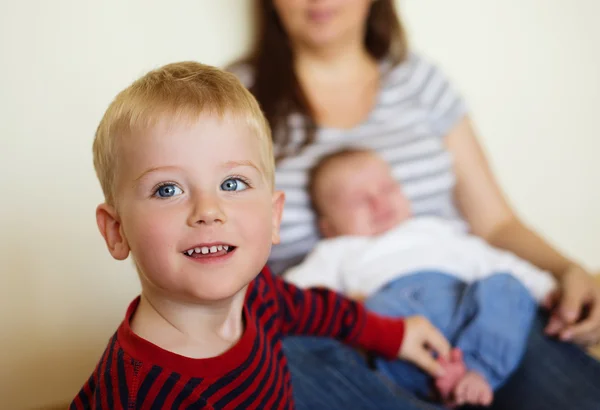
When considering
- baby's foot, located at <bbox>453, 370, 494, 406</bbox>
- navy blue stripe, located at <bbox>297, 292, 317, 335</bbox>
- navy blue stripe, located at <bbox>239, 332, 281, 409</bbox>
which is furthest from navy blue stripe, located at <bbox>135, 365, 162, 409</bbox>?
baby's foot, located at <bbox>453, 370, 494, 406</bbox>

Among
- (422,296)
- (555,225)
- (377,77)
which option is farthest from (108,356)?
(555,225)

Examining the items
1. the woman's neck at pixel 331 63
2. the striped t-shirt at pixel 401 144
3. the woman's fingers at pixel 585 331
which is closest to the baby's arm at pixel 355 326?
the woman's fingers at pixel 585 331

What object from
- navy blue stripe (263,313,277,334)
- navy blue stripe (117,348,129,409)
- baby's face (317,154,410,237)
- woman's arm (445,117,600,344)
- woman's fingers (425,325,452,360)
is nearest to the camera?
navy blue stripe (117,348,129,409)

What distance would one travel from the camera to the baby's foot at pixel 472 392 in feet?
3.84

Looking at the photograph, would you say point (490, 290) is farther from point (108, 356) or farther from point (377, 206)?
point (108, 356)

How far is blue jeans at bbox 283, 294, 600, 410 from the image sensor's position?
108cm

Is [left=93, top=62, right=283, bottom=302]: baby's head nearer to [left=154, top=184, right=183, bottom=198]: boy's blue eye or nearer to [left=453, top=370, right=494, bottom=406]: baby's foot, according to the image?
[left=154, top=184, right=183, bottom=198]: boy's blue eye

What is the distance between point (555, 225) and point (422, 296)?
1.09 m

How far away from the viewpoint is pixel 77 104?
1499 millimetres

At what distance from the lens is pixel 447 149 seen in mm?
1659

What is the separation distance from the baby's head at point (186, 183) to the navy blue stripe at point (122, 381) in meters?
0.10

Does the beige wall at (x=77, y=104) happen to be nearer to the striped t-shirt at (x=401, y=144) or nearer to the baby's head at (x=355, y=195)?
the striped t-shirt at (x=401, y=144)

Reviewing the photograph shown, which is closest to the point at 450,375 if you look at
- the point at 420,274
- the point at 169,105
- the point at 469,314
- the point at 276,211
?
the point at 469,314

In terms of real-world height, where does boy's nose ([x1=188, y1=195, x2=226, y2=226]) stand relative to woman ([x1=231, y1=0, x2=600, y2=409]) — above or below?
above
